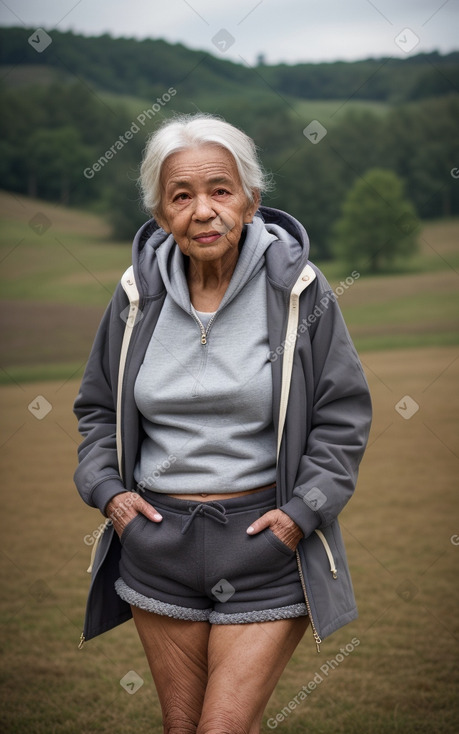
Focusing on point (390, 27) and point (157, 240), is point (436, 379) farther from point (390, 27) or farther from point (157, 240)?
point (390, 27)

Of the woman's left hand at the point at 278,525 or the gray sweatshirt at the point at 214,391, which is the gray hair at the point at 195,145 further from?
the woman's left hand at the point at 278,525

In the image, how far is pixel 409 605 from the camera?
430cm

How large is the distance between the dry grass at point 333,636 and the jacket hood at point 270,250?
1.83 m

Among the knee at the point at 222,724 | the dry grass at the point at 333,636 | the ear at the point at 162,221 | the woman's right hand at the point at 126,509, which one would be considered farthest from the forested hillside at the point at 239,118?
the knee at the point at 222,724

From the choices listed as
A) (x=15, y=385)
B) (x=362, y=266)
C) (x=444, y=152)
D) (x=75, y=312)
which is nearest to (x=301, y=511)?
(x=15, y=385)

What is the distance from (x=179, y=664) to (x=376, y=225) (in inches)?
857

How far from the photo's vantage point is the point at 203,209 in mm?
1873

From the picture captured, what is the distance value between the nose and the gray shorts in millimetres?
586

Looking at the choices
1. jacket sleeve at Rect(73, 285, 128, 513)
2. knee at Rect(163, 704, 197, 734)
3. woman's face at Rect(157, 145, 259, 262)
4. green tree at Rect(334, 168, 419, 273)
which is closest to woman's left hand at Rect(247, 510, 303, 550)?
jacket sleeve at Rect(73, 285, 128, 513)

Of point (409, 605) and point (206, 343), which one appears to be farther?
point (409, 605)

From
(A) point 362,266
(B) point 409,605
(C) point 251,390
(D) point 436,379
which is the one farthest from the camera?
(A) point 362,266

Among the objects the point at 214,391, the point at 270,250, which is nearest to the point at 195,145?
the point at 270,250

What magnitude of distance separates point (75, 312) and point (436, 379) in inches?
379

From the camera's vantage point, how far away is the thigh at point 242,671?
182cm
